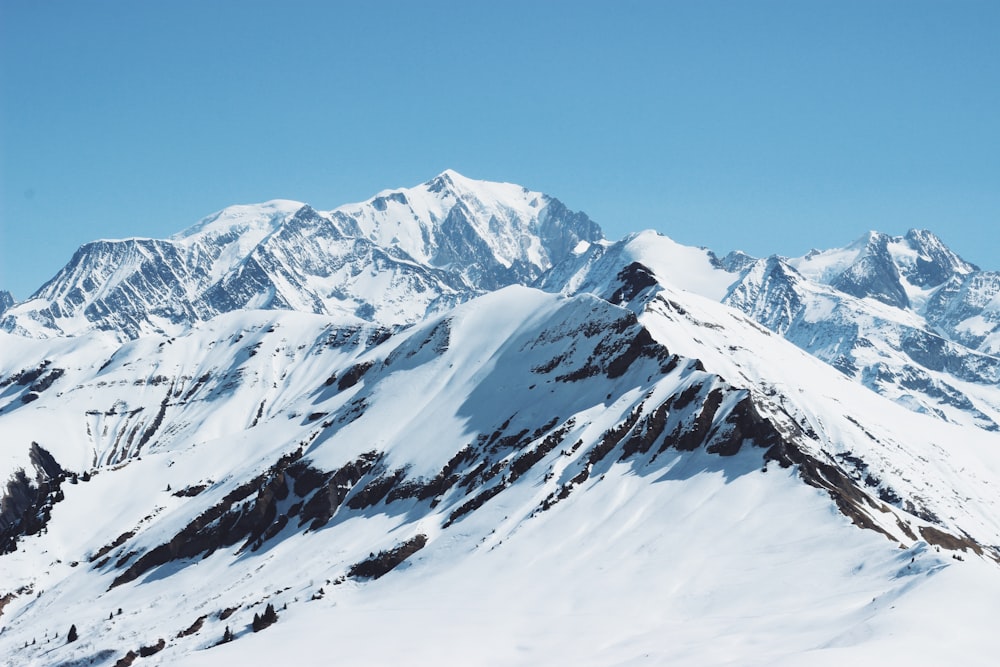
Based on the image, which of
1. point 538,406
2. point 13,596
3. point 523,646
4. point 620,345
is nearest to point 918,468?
point 620,345

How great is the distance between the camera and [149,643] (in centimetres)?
12738

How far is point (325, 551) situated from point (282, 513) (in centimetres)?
2894

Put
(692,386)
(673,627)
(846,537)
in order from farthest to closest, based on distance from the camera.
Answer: (692,386) → (846,537) → (673,627)

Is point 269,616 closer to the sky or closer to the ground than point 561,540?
closer to the sky

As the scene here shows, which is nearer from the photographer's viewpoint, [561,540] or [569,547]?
[569,547]

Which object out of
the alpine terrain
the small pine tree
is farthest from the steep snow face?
the small pine tree

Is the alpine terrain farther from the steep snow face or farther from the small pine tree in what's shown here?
the steep snow face

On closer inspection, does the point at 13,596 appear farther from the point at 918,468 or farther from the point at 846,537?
the point at 918,468

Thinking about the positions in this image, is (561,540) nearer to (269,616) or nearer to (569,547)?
(569,547)

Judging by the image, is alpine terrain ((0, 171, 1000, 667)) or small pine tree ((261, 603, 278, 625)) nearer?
alpine terrain ((0, 171, 1000, 667))

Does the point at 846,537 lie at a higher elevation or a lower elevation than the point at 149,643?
lower

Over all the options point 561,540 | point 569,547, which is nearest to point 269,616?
point 561,540

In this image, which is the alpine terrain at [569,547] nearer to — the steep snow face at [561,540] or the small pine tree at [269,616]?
the small pine tree at [269,616]

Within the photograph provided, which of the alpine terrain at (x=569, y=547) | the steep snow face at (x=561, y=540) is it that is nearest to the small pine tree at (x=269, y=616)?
the alpine terrain at (x=569, y=547)
